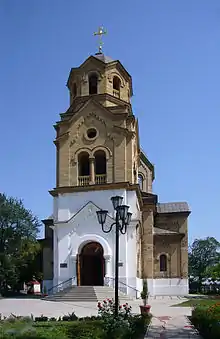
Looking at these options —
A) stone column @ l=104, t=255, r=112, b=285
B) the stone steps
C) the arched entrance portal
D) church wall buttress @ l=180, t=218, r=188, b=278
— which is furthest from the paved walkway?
church wall buttress @ l=180, t=218, r=188, b=278

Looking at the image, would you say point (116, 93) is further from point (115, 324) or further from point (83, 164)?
point (115, 324)

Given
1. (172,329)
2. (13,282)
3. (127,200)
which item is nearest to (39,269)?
(13,282)

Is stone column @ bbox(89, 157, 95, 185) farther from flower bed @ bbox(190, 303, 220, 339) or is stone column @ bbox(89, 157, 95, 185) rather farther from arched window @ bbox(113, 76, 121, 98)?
flower bed @ bbox(190, 303, 220, 339)

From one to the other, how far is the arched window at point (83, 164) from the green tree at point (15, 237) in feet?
19.9

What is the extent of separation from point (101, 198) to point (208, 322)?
21250mm

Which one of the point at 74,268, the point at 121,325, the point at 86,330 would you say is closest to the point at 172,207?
the point at 74,268

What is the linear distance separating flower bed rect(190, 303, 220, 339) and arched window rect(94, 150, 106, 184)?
19.7 m

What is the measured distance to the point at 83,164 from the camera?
36156 mm

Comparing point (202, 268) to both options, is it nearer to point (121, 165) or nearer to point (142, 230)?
point (142, 230)

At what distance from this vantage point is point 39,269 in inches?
1623

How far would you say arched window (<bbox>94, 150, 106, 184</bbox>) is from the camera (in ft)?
112

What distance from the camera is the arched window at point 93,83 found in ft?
121

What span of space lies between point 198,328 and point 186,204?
3000 cm

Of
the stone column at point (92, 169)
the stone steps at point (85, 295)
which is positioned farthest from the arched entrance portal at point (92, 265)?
the stone column at point (92, 169)
